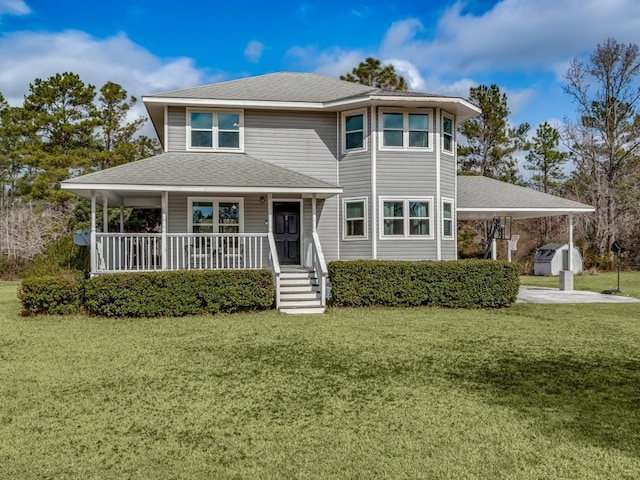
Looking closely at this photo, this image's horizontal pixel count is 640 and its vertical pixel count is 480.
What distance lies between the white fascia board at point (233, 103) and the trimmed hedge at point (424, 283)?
5.62 metres

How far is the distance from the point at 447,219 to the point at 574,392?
10641mm

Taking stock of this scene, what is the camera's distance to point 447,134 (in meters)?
15.9

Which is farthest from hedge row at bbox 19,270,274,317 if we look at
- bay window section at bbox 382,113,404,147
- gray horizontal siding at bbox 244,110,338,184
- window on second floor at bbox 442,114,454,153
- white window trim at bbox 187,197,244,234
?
window on second floor at bbox 442,114,454,153

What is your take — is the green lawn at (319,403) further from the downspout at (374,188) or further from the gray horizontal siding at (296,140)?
the gray horizontal siding at (296,140)

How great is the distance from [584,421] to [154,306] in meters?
9.05

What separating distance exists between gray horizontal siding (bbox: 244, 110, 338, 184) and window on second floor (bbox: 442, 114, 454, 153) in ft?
11.5

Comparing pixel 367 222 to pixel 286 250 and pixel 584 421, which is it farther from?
pixel 584 421

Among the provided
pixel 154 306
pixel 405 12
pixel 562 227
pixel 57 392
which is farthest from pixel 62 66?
pixel 562 227

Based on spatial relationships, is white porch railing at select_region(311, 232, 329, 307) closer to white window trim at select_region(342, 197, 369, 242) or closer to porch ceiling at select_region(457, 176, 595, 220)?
white window trim at select_region(342, 197, 369, 242)

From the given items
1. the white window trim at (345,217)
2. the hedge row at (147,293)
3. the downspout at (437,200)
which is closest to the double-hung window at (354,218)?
the white window trim at (345,217)

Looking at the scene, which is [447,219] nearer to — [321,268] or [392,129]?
[392,129]

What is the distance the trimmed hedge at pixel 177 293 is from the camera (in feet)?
36.0

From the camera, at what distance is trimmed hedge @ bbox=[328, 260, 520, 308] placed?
487 inches

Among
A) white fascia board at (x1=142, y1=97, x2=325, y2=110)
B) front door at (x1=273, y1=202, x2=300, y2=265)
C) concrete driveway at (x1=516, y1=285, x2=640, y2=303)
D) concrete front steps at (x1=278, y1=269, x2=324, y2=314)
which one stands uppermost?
white fascia board at (x1=142, y1=97, x2=325, y2=110)
